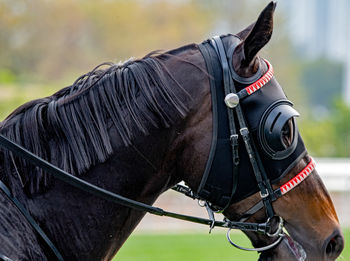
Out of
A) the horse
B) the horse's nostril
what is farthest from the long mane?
the horse's nostril

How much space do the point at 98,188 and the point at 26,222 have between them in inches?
13.2

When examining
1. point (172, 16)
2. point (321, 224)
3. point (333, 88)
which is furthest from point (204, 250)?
point (333, 88)

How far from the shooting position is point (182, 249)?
8.88 metres

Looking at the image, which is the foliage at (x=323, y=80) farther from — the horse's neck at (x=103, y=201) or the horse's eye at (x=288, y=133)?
the horse's neck at (x=103, y=201)

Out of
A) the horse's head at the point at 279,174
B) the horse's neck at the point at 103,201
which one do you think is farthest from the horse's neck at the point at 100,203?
the horse's head at the point at 279,174

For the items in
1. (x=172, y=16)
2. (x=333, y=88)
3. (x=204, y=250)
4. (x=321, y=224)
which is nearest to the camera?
(x=321, y=224)

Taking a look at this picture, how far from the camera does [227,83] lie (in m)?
2.63

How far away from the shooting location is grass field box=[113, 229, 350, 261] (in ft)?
27.3

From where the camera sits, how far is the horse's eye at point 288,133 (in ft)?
8.58

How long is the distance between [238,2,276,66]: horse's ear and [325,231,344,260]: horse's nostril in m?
0.89

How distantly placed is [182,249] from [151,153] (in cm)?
Result: 647

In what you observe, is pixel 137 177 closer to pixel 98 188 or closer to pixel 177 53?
pixel 98 188

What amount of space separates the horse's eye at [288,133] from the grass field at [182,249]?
221 inches

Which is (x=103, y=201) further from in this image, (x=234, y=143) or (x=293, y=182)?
(x=293, y=182)
